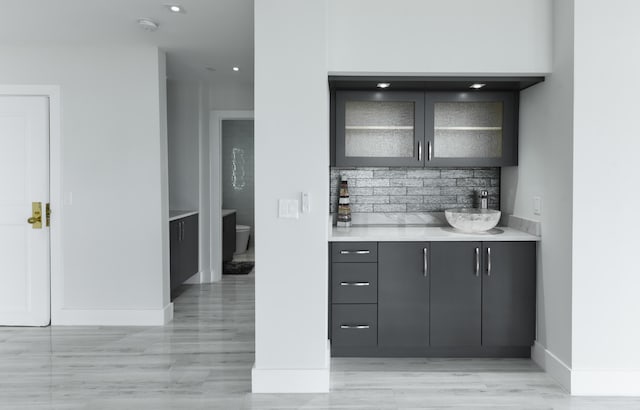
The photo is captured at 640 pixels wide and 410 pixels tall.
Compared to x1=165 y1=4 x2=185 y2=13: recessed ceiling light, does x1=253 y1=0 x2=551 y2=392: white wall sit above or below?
below

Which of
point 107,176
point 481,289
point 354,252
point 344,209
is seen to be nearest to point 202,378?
point 354,252

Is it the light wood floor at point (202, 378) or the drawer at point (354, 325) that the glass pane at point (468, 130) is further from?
the light wood floor at point (202, 378)

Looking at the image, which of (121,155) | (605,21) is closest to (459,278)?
(605,21)

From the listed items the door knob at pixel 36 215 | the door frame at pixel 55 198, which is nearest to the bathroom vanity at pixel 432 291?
the door frame at pixel 55 198

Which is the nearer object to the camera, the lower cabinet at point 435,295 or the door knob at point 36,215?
the lower cabinet at point 435,295

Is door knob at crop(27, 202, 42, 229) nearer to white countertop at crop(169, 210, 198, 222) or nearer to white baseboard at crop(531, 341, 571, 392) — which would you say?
white countertop at crop(169, 210, 198, 222)

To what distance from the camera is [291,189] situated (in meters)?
2.80

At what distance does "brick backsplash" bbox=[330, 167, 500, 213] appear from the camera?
12.7ft

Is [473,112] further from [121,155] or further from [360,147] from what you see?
[121,155]

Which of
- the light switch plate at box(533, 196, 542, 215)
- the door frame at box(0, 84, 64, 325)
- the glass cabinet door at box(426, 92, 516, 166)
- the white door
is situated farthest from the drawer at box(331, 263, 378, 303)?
the white door

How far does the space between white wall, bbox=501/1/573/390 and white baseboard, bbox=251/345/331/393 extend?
1.48 m

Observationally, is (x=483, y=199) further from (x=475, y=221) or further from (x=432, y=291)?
(x=432, y=291)

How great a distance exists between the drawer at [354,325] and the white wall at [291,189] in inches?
14.7

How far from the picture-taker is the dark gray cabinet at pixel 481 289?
3197 millimetres
